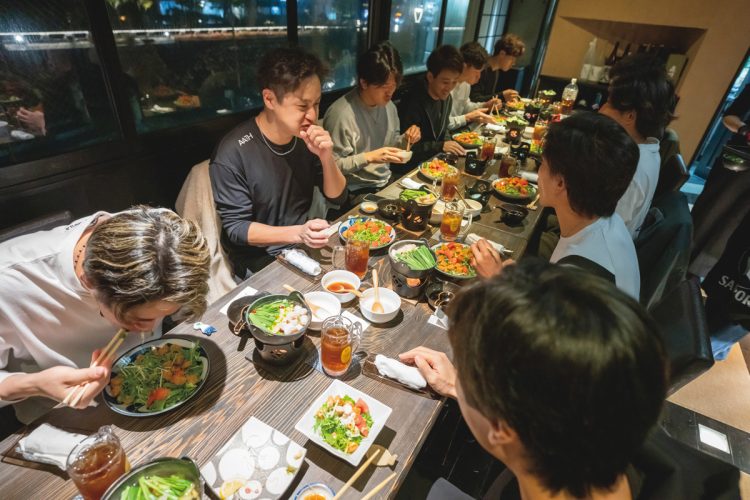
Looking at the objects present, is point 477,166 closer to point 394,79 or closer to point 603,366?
point 394,79

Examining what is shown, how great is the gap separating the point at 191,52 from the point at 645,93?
130 inches

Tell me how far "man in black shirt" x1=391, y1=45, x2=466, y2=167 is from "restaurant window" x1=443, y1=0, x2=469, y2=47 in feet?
9.56

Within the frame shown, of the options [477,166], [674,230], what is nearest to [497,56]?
[477,166]

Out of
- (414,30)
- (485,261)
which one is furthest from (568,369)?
(414,30)

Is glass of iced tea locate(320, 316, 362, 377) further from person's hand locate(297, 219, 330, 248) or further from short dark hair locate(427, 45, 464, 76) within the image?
short dark hair locate(427, 45, 464, 76)

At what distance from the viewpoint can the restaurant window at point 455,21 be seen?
250 inches

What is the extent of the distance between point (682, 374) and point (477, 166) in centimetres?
219

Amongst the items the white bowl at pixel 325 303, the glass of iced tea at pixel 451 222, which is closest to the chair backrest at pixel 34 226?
the white bowl at pixel 325 303

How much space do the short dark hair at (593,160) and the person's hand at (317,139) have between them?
49.7 inches

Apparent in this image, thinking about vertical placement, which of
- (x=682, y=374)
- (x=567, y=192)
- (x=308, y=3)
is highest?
(x=308, y=3)

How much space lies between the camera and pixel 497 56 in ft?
20.1

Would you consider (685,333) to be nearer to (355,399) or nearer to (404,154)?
(355,399)

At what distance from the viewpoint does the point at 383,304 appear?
5.29ft

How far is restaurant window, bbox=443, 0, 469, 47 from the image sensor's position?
6.34 m
